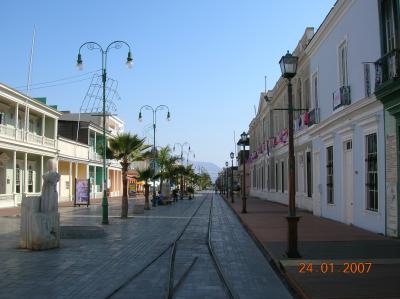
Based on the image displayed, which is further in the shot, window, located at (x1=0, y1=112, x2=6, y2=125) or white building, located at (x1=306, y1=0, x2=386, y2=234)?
window, located at (x1=0, y1=112, x2=6, y2=125)

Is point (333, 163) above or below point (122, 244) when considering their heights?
above

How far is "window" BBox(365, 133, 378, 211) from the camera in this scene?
53.2 feet

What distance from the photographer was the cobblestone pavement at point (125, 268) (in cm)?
870

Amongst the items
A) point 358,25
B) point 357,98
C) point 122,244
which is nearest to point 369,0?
point 358,25

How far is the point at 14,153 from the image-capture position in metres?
39.6

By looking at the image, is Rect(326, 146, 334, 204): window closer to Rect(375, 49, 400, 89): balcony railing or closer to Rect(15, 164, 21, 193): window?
Rect(375, 49, 400, 89): balcony railing

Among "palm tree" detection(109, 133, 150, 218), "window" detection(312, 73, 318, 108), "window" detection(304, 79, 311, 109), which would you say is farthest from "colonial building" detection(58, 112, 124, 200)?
"window" detection(312, 73, 318, 108)

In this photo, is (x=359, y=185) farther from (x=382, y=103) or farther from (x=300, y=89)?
(x=300, y=89)

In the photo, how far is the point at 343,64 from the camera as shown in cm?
2016

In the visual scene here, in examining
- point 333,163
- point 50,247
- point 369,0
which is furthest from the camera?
point 333,163

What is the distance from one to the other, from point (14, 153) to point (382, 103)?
30.8 metres

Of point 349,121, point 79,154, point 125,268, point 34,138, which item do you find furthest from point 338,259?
point 79,154

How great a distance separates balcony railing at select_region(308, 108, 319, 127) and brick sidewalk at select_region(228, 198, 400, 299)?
698cm

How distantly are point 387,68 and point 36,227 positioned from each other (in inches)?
396
